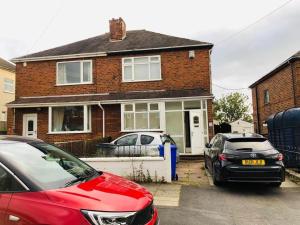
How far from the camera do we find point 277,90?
2220cm

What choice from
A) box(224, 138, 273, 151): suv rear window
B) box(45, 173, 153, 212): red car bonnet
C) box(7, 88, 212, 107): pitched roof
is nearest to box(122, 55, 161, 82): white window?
box(7, 88, 212, 107): pitched roof

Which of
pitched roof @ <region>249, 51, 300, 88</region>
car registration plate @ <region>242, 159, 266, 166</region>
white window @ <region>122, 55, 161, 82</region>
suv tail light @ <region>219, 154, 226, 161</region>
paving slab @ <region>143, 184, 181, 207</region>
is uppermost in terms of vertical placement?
pitched roof @ <region>249, 51, 300, 88</region>

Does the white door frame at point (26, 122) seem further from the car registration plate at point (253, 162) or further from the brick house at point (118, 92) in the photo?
the car registration plate at point (253, 162)

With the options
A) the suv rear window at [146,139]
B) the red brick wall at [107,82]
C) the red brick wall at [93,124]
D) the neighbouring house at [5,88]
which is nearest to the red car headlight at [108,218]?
the suv rear window at [146,139]

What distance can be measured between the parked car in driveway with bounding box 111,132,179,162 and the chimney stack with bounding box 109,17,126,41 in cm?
996

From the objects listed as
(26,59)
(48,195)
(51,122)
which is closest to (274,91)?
(51,122)

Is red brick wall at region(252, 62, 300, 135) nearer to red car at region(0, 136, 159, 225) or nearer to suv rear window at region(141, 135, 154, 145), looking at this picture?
suv rear window at region(141, 135, 154, 145)

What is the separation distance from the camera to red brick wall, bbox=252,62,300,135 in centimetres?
1978

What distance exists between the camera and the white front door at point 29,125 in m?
18.2

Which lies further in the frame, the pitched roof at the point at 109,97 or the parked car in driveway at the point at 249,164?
the pitched roof at the point at 109,97

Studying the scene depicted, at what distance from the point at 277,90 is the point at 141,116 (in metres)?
11.5

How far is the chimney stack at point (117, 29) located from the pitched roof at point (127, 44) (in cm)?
38

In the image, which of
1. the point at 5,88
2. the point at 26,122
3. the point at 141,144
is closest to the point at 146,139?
the point at 141,144

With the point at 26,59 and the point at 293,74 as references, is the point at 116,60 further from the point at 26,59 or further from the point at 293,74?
the point at 293,74
